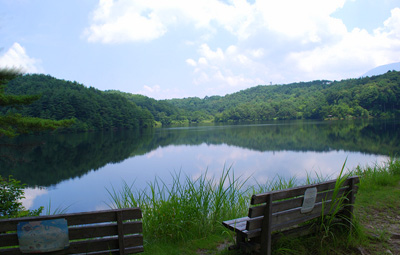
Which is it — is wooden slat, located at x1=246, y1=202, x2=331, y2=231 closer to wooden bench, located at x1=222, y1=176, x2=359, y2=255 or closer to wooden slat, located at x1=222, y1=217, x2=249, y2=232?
wooden bench, located at x1=222, y1=176, x2=359, y2=255

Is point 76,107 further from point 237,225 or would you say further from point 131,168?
point 237,225

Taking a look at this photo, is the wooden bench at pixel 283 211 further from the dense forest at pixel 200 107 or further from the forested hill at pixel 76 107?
the dense forest at pixel 200 107

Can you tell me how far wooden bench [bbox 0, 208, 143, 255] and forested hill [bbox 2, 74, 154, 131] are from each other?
43003 millimetres

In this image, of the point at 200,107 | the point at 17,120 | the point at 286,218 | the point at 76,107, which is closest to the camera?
the point at 286,218

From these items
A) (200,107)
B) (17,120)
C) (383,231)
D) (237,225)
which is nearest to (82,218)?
(237,225)

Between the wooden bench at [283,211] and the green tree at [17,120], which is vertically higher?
the green tree at [17,120]

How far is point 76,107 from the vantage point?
178 feet

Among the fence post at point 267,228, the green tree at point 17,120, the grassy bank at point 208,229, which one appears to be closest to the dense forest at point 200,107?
the green tree at point 17,120

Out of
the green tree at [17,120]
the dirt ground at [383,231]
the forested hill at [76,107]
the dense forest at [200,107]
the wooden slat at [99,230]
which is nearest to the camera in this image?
the wooden slat at [99,230]

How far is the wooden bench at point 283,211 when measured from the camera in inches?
89.6

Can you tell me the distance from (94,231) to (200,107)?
121786mm

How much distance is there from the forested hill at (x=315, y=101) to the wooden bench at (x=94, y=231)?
74243 millimetres

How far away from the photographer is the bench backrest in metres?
2.25

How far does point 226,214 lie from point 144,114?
73629 mm
